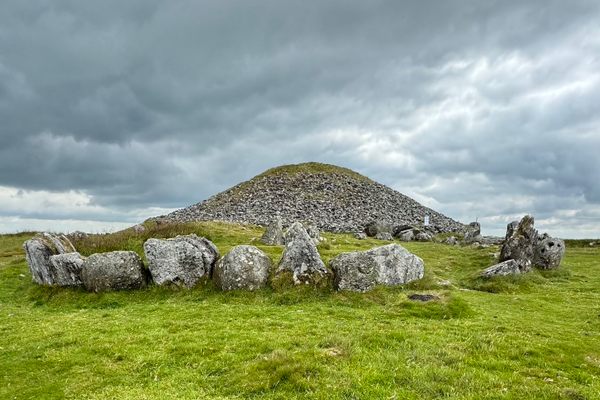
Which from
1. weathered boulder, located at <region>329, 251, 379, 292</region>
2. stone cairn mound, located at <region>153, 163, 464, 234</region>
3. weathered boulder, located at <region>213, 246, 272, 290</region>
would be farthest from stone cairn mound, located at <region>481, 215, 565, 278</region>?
stone cairn mound, located at <region>153, 163, 464, 234</region>

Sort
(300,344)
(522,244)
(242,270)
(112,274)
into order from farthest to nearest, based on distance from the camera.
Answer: (522,244), (112,274), (242,270), (300,344)

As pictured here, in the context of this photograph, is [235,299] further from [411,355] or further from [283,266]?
[411,355]

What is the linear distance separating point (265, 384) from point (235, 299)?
44.4ft

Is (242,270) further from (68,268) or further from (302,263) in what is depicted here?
(68,268)

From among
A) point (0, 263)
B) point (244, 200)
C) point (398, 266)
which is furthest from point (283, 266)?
point (244, 200)

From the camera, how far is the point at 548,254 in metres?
41.2

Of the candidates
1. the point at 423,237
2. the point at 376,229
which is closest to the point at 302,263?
the point at 423,237

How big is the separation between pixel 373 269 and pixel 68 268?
20541 mm

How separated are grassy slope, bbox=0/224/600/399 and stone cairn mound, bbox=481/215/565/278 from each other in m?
6.86

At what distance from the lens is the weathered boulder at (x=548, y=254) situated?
41.2 meters

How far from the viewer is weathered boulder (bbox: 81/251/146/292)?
30391 millimetres

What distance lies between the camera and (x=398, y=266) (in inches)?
1164

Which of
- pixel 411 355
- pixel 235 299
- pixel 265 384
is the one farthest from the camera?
pixel 235 299

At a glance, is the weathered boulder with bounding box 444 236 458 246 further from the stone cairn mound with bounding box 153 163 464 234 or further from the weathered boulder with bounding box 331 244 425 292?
the weathered boulder with bounding box 331 244 425 292
